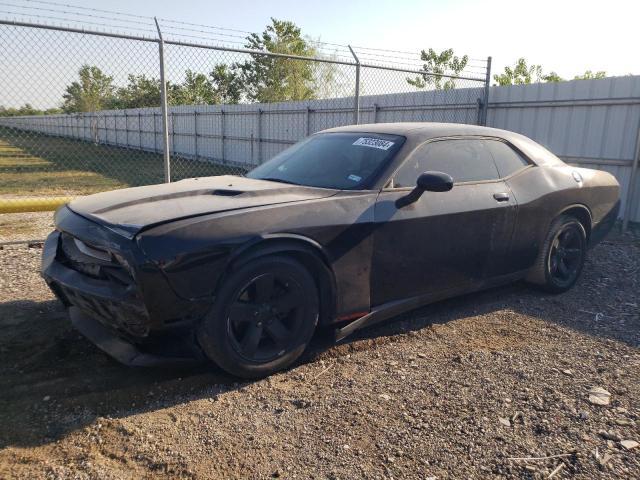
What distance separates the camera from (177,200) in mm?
3287

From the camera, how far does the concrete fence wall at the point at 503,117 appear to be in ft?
27.4

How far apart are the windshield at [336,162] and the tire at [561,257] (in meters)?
1.90

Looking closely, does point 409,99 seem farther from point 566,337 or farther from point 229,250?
point 229,250

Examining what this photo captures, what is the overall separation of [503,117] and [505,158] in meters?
6.33

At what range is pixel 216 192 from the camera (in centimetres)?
344

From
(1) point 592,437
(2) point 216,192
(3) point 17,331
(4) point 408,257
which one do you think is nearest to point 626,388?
(1) point 592,437

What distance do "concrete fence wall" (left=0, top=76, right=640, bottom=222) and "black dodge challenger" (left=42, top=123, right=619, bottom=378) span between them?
15.3 ft

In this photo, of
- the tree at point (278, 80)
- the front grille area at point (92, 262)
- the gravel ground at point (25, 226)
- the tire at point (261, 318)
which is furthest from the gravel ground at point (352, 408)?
the tree at point (278, 80)

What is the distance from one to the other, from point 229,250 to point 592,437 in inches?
83.7

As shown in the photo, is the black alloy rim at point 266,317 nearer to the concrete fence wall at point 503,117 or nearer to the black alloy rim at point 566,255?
the black alloy rim at point 566,255

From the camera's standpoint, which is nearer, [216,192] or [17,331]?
[216,192]

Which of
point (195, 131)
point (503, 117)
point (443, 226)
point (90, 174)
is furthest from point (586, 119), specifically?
point (195, 131)

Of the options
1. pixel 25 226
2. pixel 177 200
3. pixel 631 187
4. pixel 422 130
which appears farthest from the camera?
pixel 631 187

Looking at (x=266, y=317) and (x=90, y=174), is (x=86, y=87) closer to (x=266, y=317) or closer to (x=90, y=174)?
(x=90, y=174)
